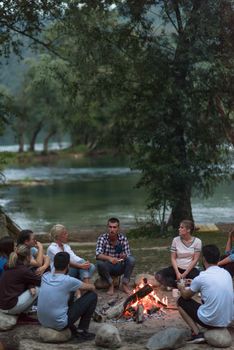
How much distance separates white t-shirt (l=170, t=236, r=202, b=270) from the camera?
8.13 metres

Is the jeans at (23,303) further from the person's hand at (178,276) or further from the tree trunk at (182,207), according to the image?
the tree trunk at (182,207)

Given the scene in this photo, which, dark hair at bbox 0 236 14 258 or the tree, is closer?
dark hair at bbox 0 236 14 258

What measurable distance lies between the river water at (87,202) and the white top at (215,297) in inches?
491

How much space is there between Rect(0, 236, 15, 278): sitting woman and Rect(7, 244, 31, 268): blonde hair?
0.20 m

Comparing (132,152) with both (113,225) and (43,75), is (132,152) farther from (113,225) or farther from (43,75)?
(113,225)

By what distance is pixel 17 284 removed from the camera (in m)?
6.90

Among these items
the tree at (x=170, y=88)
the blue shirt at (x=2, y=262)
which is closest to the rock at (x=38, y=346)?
the blue shirt at (x=2, y=262)

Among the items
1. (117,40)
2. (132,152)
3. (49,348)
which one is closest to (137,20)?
(117,40)

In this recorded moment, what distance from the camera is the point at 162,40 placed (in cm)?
1556

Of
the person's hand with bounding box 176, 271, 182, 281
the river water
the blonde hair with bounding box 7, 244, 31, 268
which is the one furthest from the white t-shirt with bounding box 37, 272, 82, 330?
the river water

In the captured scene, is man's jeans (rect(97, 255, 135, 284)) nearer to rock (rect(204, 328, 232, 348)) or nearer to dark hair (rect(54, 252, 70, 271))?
dark hair (rect(54, 252, 70, 271))

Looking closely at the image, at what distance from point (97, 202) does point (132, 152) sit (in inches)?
568

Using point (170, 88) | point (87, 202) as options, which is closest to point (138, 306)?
point (170, 88)

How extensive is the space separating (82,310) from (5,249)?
1.37 meters
